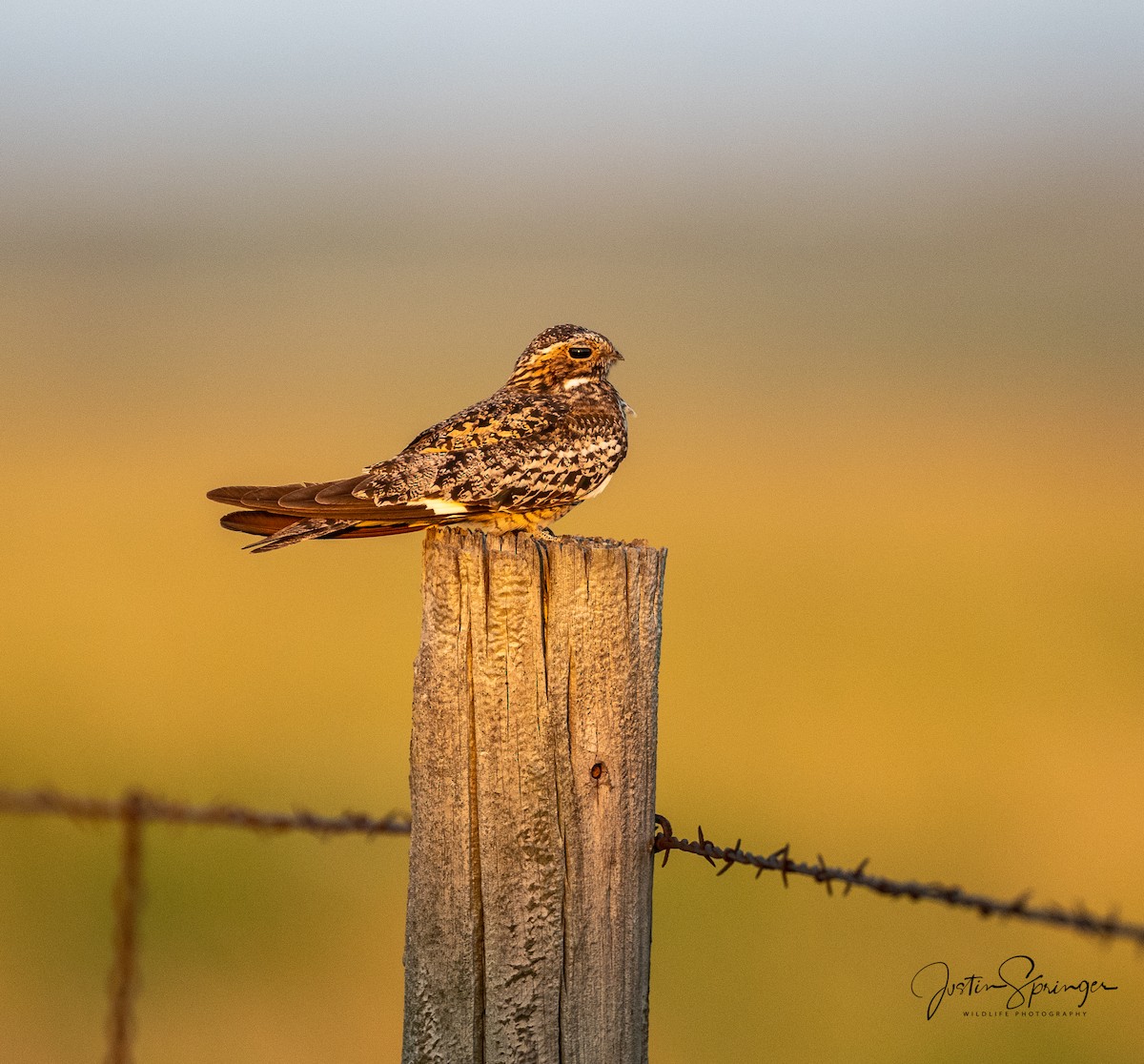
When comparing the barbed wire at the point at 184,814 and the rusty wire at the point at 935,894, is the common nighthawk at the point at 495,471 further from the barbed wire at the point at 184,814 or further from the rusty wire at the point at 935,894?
the rusty wire at the point at 935,894

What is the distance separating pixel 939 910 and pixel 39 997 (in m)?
5.73

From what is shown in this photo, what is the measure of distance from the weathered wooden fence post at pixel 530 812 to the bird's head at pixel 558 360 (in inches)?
125

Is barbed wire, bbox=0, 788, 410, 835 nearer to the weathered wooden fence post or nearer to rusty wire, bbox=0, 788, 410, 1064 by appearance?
rusty wire, bbox=0, 788, 410, 1064

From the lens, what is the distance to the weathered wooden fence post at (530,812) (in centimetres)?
350

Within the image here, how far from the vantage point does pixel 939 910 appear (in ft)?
33.1

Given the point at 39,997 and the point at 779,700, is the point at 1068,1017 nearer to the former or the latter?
the point at 779,700

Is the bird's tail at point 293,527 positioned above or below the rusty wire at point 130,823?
above

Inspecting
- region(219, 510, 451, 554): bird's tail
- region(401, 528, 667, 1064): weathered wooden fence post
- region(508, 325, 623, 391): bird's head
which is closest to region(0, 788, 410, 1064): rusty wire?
region(219, 510, 451, 554): bird's tail

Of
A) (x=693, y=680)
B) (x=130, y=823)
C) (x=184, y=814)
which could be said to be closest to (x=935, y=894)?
(x=184, y=814)

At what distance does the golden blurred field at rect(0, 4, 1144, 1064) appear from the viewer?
934 centimetres

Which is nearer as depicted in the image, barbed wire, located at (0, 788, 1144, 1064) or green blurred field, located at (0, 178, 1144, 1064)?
barbed wire, located at (0, 788, 1144, 1064)

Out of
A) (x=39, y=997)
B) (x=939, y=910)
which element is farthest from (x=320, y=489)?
(x=939, y=910)

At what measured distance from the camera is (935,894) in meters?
3.73

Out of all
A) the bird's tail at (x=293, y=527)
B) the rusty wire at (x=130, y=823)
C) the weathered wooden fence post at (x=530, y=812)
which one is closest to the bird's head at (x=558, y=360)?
the bird's tail at (x=293, y=527)
